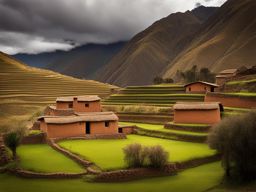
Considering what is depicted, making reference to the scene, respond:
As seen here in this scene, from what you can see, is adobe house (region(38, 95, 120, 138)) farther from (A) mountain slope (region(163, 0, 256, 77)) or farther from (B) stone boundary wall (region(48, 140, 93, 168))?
(A) mountain slope (region(163, 0, 256, 77))

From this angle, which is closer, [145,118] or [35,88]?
[145,118]

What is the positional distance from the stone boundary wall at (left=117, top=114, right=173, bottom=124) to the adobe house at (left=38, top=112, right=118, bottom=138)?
835 cm

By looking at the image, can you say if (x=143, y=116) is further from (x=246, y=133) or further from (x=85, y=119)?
(x=246, y=133)

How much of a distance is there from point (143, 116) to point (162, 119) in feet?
9.21

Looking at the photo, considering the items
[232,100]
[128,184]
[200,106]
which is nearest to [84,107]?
[200,106]

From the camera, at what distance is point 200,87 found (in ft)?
156

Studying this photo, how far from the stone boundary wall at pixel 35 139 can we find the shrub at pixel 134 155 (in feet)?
43.0

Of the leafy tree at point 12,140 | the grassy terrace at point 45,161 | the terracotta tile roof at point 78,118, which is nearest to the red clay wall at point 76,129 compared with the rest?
the terracotta tile roof at point 78,118

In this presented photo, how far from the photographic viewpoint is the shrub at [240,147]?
21.6 metres

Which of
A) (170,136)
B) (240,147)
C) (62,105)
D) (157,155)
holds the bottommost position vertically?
(157,155)

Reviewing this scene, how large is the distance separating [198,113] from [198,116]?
0.28m

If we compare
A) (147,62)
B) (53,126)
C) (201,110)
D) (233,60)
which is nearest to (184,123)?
(201,110)

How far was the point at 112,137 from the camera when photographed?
3459 cm

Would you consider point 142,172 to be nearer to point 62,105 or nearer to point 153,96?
point 62,105
